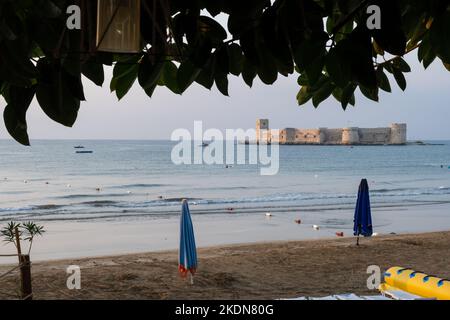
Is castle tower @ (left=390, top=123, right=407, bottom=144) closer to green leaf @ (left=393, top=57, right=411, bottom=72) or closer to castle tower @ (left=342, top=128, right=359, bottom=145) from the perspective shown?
castle tower @ (left=342, top=128, right=359, bottom=145)

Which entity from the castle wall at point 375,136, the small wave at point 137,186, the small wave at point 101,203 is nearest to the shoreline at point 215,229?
the small wave at point 101,203

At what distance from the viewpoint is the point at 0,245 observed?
1534cm

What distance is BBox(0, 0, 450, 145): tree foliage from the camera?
0.95 meters

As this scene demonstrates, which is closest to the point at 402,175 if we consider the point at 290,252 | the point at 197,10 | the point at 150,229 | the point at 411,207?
the point at 411,207

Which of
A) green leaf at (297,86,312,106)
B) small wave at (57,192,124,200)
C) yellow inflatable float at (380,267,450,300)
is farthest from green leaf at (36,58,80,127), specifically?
small wave at (57,192,124,200)

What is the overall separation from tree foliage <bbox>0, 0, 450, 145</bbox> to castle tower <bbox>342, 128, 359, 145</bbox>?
103216mm

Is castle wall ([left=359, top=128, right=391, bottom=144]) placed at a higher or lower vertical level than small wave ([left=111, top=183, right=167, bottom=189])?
higher

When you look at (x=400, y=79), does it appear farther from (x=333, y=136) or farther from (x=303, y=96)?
(x=333, y=136)

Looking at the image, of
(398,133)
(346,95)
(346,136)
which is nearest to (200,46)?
(346,95)

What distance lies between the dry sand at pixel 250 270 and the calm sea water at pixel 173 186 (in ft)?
31.8

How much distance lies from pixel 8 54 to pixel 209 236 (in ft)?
55.1

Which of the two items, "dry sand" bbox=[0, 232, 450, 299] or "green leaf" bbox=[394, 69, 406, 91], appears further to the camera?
"dry sand" bbox=[0, 232, 450, 299]

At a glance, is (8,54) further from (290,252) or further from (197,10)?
(290,252)
